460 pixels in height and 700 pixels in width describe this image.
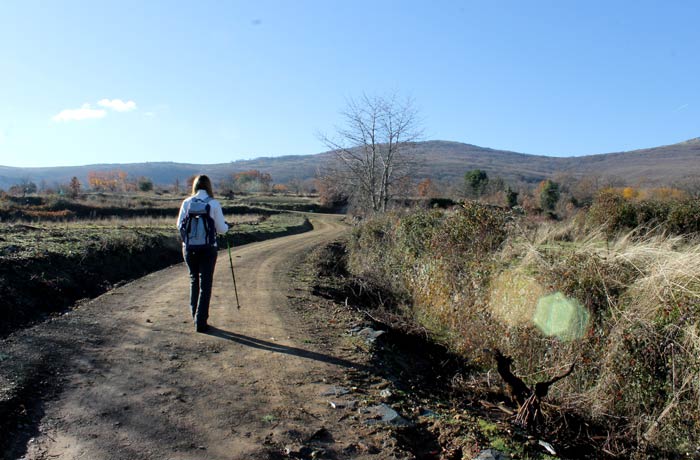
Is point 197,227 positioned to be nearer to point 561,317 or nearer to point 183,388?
point 183,388

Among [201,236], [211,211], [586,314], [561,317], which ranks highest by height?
[211,211]

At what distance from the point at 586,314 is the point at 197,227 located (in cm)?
543

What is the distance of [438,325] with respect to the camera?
9992mm

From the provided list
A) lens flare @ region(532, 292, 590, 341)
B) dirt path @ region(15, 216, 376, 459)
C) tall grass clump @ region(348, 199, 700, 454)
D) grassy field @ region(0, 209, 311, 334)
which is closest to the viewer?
dirt path @ region(15, 216, 376, 459)

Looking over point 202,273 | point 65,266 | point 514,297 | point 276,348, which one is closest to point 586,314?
→ point 514,297

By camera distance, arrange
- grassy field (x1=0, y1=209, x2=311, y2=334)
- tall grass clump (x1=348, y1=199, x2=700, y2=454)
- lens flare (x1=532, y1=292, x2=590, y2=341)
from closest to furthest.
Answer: tall grass clump (x1=348, y1=199, x2=700, y2=454), lens flare (x1=532, y1=292, x2=590, y2=341), grassy field (x1=0, y1=209, x2=311, y2=334)

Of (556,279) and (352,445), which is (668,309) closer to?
(556,279)

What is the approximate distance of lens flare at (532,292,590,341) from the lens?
22.5 ft

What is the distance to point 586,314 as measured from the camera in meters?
6.86

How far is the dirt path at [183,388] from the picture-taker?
434 centimetres

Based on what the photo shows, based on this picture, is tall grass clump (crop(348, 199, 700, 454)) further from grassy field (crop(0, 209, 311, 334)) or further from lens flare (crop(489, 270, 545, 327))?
grassy field (crop(0, 209, 311, 334))

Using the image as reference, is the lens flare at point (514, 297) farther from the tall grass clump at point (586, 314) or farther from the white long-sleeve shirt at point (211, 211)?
the white long-sleeve shirt at point (211, 211)

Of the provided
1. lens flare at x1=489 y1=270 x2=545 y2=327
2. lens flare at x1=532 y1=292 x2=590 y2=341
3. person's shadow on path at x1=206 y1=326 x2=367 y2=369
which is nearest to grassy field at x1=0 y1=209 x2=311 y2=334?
person's shadow on path at x1=206 y1=326 x2=367 y2=369

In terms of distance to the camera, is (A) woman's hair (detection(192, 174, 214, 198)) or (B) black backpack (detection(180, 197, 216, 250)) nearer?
(B) black backpack (detection(180, 197, 216, 250))
